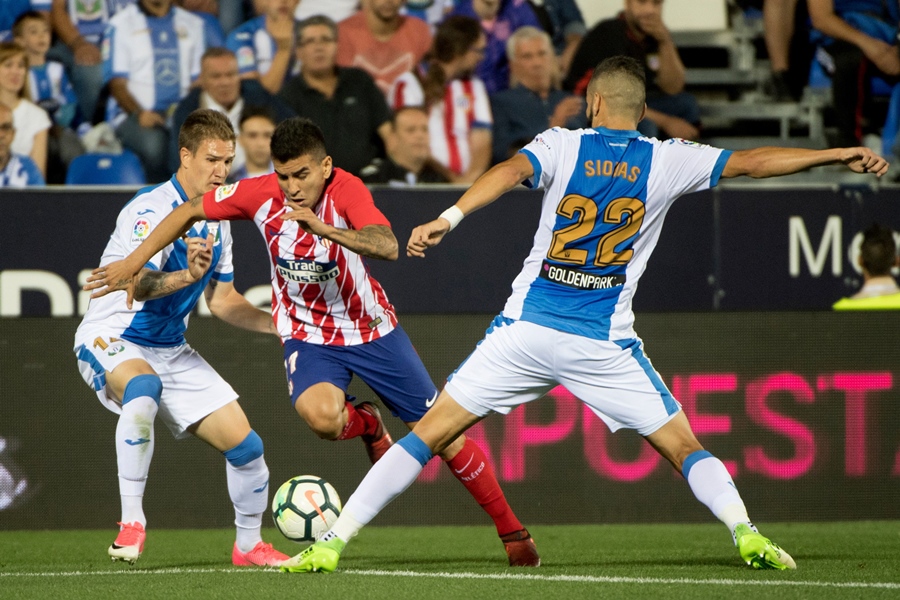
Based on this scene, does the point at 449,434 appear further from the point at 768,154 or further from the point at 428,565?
the point at 768,154

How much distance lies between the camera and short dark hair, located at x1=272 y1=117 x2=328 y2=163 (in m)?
5.24

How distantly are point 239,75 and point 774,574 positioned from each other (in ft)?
22.7

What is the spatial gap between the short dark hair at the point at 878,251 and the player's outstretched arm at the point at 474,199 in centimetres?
549

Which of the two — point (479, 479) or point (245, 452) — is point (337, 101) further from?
point (479, 479)

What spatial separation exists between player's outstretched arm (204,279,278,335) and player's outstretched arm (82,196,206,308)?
876 mm

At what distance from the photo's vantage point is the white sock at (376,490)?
4852mm

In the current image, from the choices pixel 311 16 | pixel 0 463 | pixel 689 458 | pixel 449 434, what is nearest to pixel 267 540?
pixel 0 463

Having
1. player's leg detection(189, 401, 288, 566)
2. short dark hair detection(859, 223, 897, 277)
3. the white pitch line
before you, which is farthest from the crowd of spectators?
the white pitch line

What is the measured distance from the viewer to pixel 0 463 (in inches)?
306

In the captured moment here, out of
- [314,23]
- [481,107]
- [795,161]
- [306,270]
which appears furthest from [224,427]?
[314,23]

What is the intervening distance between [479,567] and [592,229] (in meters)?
1.71

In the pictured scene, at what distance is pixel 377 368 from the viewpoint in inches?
229

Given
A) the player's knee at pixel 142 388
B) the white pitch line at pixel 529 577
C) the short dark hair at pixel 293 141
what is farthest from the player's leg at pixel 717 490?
the player's knee at pixel 142 388

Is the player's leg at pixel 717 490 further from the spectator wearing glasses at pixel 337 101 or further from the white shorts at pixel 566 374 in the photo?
the spectator wearing glasses at pixel 337 101
